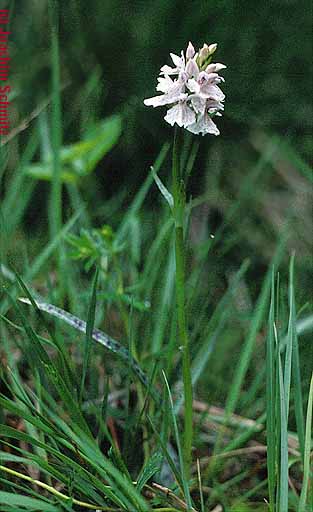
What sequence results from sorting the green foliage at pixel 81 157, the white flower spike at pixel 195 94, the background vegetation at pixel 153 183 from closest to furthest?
the white flower spike at pixel 195 94 → the background vegetation at pixel 153 183 → the green foliage at pixel 81 157

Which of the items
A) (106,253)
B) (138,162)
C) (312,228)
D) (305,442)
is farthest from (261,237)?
(305,442)

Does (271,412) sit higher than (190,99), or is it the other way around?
(190,99)

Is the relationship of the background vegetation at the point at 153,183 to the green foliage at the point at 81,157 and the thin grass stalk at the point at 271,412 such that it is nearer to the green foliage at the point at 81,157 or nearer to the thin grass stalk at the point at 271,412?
the green foliage at the point at 81,157

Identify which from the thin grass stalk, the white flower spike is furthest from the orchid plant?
the thin grass stalk

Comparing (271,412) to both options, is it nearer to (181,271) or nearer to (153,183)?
(181,271)

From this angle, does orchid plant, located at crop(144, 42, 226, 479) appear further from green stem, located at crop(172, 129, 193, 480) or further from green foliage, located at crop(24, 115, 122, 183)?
green foliage, located at crop(24, 115, 122, 183)

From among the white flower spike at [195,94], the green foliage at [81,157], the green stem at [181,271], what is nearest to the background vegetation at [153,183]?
the green foliage at [81,157]

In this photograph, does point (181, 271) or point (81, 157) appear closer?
point (181, 271)

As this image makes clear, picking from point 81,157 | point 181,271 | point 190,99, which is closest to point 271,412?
point 181,271
